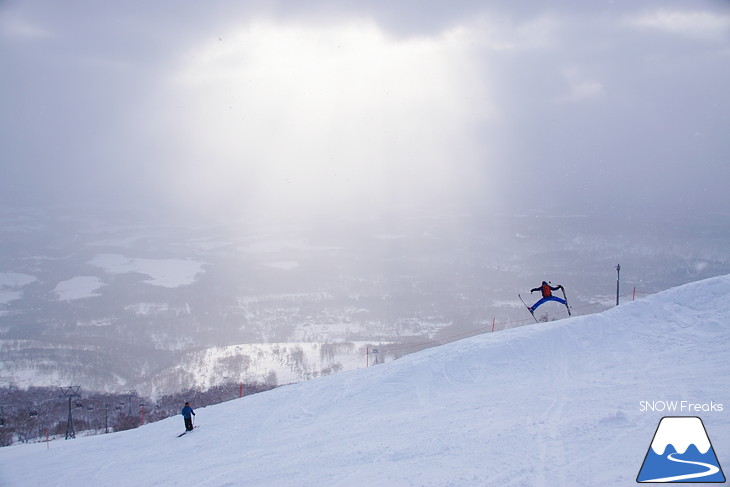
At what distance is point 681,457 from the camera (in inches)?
336

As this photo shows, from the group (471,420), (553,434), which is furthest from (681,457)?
(471,420)

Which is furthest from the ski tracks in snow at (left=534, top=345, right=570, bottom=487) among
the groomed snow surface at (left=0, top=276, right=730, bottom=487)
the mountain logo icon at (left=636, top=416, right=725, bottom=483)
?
the mountain logo icon at (left=636, top=416, right=725, bottom=483)

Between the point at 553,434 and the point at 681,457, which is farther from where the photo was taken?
the point at 553,434

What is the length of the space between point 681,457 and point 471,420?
16.9 ft

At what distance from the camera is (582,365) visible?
1587 cm

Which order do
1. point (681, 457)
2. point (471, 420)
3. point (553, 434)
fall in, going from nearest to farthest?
point (681, 457) → point (553, 434) → point (471, 420)

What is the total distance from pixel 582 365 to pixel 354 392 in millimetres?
8113

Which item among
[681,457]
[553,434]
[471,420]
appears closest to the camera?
[681,457]

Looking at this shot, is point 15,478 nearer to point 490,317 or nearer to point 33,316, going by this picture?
point 490,317

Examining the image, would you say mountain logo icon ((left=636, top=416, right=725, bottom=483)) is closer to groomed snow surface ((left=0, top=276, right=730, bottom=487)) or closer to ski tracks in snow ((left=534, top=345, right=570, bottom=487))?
groomed snow surface ((left=0, top=276, right=730, bottom=487))

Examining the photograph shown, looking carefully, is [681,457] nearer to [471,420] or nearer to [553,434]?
[553,434]

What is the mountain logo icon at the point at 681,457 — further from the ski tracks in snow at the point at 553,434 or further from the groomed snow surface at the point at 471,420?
the ski tracks in snow at the point at 553,434

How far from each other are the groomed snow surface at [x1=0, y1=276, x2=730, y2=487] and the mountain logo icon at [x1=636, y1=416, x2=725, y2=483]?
229mm

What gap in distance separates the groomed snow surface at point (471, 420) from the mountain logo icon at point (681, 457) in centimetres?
23
